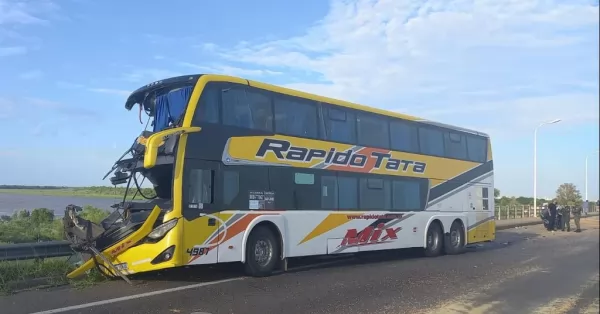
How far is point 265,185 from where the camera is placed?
1221cm

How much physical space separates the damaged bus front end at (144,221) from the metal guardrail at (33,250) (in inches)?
33.0

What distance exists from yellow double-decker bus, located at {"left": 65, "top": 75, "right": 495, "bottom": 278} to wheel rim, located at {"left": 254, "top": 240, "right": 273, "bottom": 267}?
0.07ft

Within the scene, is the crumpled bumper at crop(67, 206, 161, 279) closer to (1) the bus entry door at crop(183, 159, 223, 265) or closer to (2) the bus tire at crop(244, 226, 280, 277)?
(1) the bus entry door at crop(183, 159, 223, 265)

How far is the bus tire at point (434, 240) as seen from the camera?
17.2 m

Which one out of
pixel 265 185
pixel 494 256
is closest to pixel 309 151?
pixel 265 185

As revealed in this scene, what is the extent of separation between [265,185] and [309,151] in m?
1.62

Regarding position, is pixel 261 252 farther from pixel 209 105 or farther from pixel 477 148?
pixel 477 148

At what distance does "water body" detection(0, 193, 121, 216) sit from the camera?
12.2m

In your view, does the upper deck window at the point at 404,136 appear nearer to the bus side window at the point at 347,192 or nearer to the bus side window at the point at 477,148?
the bus side window at the point at 347,192

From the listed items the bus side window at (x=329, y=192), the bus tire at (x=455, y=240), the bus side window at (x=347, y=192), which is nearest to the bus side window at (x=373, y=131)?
the bus side window at (x=347, y=192)

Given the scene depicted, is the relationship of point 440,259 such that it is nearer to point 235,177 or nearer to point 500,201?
point 235,177

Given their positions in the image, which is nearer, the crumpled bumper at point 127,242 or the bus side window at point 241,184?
the crumpled bumper at point 127,242

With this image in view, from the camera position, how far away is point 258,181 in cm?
1206

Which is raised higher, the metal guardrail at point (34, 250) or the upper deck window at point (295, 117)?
the upper deck window at point (295, 117)
